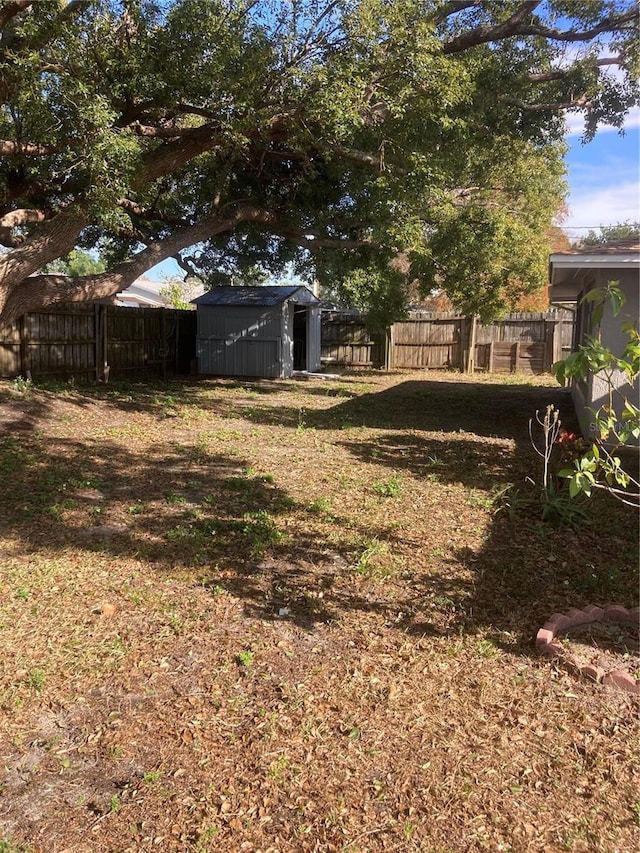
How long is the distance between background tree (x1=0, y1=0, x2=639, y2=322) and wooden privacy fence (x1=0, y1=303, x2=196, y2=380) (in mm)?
1912

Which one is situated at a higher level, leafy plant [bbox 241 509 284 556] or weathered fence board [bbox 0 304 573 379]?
weathered fence board [bbox 0 304 573 379]

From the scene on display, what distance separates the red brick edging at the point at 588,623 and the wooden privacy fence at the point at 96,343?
928 centimetres

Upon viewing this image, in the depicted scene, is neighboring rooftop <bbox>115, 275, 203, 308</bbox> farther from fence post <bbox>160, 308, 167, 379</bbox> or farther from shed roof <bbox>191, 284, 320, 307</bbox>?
fence post <bbox>160, 308, 167, 379</bbox>

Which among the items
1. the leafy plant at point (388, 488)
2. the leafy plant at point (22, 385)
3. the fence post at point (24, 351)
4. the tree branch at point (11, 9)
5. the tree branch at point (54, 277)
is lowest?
the leafy plant at point (388, 488)

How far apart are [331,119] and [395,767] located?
7.45 meters

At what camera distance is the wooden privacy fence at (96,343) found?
40.7 feet

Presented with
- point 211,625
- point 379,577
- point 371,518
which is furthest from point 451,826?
point 371,518

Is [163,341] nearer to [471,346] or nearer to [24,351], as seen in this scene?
[24,351]

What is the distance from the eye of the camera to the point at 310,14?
8625 mm

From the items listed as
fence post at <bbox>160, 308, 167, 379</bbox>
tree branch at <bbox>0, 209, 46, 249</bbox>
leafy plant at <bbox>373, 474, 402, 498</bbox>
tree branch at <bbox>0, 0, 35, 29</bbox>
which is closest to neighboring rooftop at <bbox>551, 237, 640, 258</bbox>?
leafy plant at <bbox>373, 474, 402, 498</bbox>

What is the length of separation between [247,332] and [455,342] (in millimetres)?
7041

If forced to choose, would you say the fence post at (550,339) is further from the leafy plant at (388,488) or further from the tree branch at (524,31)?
the leafy plant at (388,488)

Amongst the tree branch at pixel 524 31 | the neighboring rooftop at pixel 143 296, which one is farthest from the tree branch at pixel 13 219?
the neighboring rooftop at pixel 143 296

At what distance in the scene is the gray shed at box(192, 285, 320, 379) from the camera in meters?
18.0
